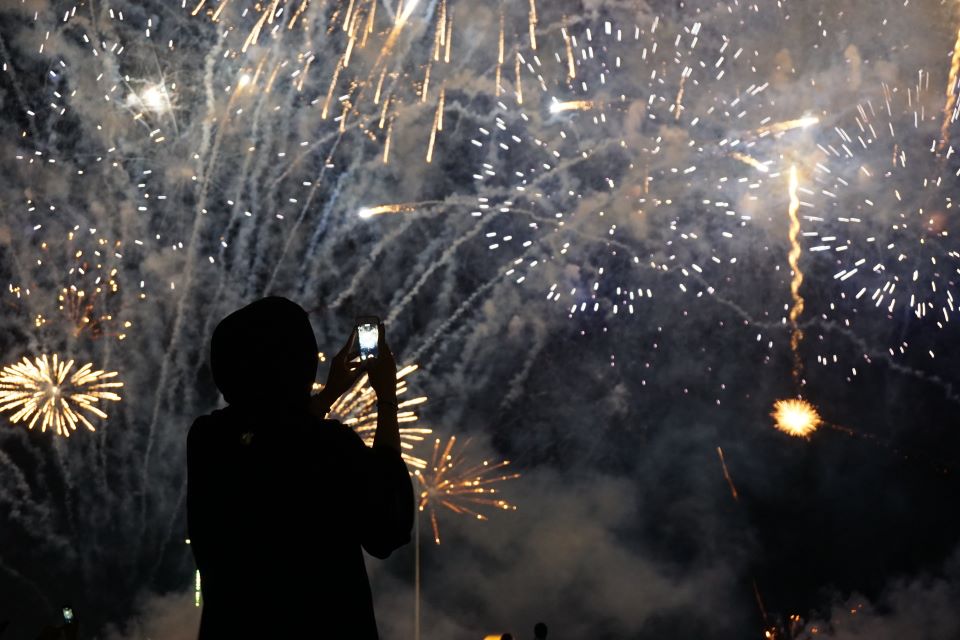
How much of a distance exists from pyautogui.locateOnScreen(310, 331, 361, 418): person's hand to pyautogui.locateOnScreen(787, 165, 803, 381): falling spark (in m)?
9.42

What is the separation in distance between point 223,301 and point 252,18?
3.30 m

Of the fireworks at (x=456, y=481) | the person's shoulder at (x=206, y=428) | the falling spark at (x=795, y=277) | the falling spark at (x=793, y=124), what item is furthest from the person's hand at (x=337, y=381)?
the fireworks at (x=456, y=481)

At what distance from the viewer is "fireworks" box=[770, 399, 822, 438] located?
39.1 feet

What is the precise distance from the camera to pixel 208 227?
34.9ft

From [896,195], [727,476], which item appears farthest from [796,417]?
[896,195]

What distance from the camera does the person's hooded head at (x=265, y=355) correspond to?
5.69ft

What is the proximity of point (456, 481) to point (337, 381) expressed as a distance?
11.3m

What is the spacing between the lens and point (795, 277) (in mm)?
11344

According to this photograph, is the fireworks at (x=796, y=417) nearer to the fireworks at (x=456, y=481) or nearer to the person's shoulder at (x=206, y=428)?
the fireworks at (x=456, y=481)

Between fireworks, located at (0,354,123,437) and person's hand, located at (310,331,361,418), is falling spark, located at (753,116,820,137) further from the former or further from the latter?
person's hand, located at (310,331,361,418)

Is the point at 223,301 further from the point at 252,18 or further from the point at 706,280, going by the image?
the point at 706,280

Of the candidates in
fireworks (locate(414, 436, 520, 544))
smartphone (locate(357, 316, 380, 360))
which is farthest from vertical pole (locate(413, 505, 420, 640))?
smartphone (locate(357, 316, 380, 360))

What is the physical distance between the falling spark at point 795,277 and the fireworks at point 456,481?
4094 millimetres

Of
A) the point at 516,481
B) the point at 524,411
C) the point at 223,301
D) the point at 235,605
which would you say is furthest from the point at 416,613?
the point at 235,605
